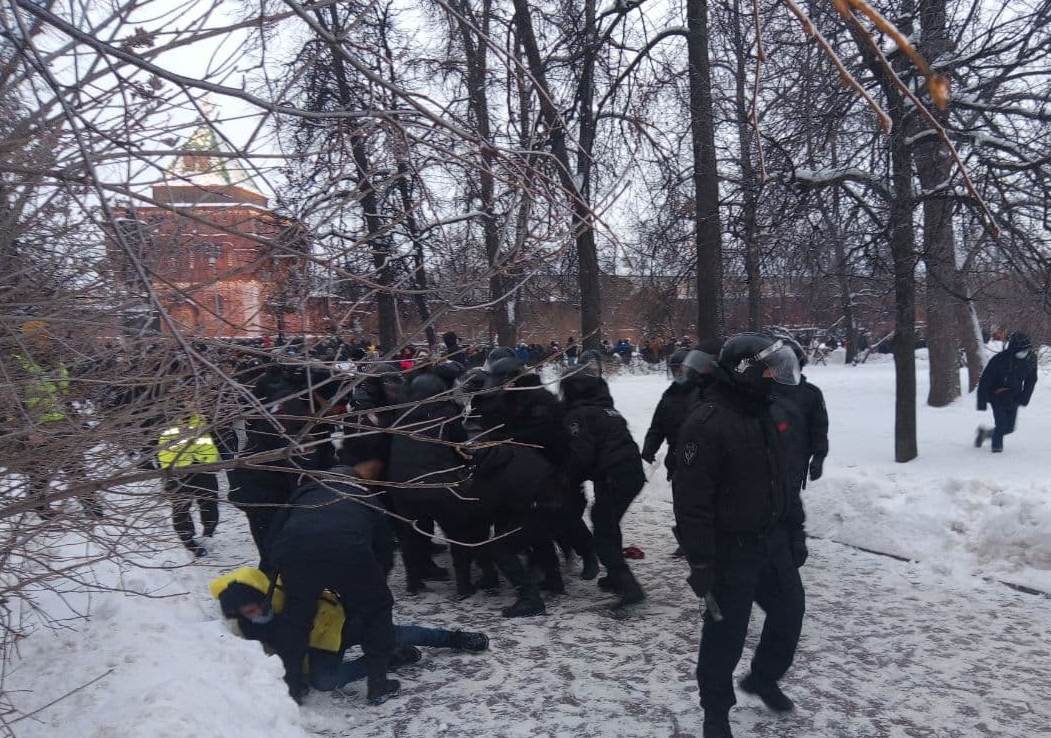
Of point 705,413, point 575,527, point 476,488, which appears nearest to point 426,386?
point 476,488

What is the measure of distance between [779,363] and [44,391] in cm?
334

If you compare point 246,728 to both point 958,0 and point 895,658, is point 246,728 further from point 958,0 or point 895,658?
point 958,0

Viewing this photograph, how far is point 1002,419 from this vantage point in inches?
384

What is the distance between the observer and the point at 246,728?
13.0 feet

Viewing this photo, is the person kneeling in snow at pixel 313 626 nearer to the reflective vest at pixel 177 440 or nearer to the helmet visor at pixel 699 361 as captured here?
the reflective vest at pixel 177 440

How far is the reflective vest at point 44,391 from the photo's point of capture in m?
3.08

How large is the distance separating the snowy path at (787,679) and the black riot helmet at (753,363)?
71.7 inches

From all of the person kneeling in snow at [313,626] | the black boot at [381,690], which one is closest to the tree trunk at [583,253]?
the person kneeling in snow at [313,626]

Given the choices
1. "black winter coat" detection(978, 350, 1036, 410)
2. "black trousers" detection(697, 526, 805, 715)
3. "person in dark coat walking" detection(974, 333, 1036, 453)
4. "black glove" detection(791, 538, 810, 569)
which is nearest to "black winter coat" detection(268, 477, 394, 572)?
"black trousers" detection(697, 526, 805, 715)

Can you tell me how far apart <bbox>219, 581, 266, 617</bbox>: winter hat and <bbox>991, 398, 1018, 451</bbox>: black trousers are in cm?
856

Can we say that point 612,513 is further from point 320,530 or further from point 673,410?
point 320,530

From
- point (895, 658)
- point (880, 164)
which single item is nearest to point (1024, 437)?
point (880, 164)

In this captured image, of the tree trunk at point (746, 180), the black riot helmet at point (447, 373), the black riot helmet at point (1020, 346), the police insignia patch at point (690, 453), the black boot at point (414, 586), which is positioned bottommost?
the black boot at point (414, 586)

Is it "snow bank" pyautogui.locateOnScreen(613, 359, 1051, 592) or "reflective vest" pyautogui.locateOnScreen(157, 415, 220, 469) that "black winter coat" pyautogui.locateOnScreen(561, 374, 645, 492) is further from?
"reflective vest" pyautogui.locateOnScreen(157, 415, 220, 469)
